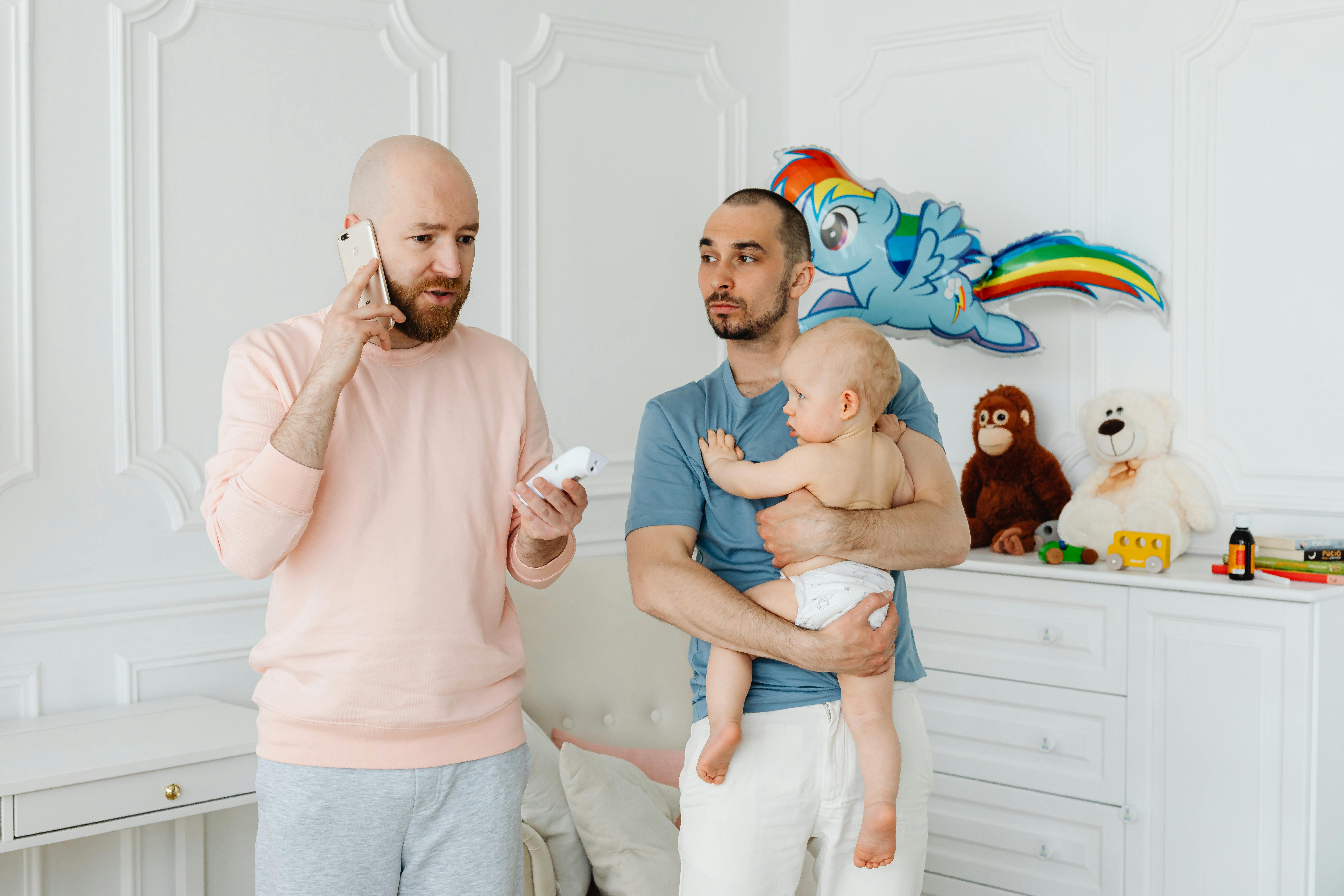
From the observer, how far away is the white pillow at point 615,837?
2.13m

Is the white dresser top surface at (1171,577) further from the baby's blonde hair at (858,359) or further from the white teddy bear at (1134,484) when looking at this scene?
the baby's blonde hair at (858,359)

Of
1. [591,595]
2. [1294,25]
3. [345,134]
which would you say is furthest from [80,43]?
[1294,25]

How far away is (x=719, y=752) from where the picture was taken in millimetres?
A: 1597

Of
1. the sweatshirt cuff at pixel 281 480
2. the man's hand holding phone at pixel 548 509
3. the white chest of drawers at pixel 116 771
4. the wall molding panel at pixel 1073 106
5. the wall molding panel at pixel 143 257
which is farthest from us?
the wall molding panel at pixel 1073 106

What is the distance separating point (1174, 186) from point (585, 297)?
67.9 inches

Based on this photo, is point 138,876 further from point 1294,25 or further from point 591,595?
point 1294,25

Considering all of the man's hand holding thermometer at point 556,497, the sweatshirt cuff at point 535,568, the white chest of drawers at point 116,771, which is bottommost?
the white chest of drawers at point 116,771

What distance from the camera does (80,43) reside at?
241 centimetres

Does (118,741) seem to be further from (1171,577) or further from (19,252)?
(1171,577)

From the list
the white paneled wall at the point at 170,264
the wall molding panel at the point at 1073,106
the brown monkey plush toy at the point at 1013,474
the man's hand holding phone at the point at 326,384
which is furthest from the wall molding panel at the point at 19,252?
the wall molding panel at the point at 1073,106

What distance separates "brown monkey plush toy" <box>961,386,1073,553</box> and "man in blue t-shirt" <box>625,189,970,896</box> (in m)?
1.46

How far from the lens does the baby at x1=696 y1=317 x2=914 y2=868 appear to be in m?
1.61

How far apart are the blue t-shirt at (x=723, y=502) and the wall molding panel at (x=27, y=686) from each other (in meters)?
1.47

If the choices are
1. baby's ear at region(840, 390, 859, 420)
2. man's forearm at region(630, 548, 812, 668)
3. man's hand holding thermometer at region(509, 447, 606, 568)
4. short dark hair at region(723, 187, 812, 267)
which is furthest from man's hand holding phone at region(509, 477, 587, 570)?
short dark hair at region(723, 187, 812, 267)
